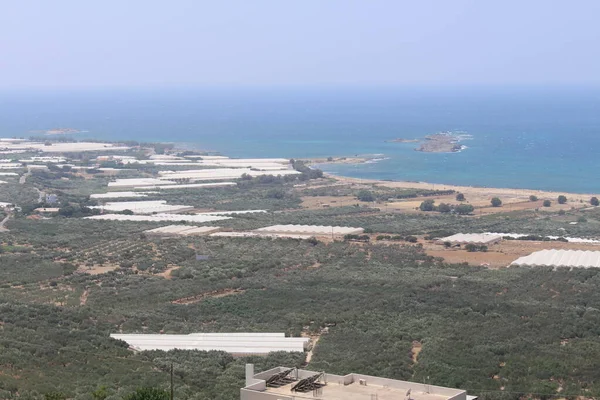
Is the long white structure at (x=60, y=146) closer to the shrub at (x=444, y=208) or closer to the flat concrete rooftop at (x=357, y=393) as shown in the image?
the shrub at (x=444, y=208)

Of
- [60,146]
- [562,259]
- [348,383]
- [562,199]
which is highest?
[348,383]

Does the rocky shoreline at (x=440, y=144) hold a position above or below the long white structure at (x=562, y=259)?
below

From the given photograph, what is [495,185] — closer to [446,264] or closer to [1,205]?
[1,205]

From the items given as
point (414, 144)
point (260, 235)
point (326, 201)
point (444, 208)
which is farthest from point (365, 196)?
point (414, 144)

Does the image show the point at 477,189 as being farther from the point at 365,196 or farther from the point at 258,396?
the point at 258,396

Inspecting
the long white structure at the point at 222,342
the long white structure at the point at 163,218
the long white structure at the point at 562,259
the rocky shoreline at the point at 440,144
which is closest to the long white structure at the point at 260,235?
the long white structure at the point at 163,218
